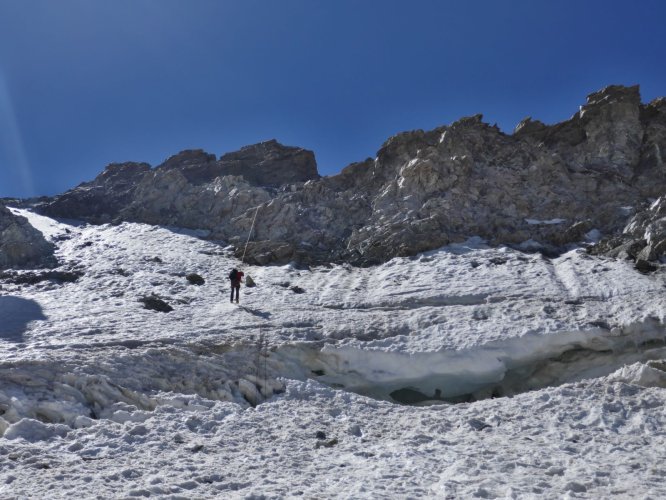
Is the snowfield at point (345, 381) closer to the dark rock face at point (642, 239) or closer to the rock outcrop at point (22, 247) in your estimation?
the dark rock face at point (642, 239)

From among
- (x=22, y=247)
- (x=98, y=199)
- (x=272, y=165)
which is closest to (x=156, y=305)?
(x=22, y=247)

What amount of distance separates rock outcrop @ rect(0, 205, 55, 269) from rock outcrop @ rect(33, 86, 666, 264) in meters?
6.45

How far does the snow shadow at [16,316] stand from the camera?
57.4 ft

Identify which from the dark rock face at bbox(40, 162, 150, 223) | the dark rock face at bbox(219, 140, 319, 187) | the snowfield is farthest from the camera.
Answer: the dark rock face at bbox(219, 140, 319, 187)

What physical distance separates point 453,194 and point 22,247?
74.3ft

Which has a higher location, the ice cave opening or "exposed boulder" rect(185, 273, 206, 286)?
"exposed boulder" rect(185, 273, 206, 286)

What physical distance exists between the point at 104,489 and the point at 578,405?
927cm

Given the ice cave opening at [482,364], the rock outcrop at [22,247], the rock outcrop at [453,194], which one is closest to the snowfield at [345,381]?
the ice cave opening at [482,364]

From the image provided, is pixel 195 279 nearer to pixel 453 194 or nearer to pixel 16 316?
pixel 16 316

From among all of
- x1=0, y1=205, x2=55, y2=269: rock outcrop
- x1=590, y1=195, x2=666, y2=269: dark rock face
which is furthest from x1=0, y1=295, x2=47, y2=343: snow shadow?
x1=590, y1=195, x2=666, y2=269: dark rock face

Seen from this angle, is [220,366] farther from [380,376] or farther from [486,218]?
[486,218]

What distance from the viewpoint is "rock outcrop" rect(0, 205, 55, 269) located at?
98.9 ft

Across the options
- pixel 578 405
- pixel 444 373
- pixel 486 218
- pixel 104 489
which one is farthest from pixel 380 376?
pixel 486 218

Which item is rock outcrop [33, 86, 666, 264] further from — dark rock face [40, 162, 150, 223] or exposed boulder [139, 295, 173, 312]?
exposed boulder [139, 295, 173, 312]
